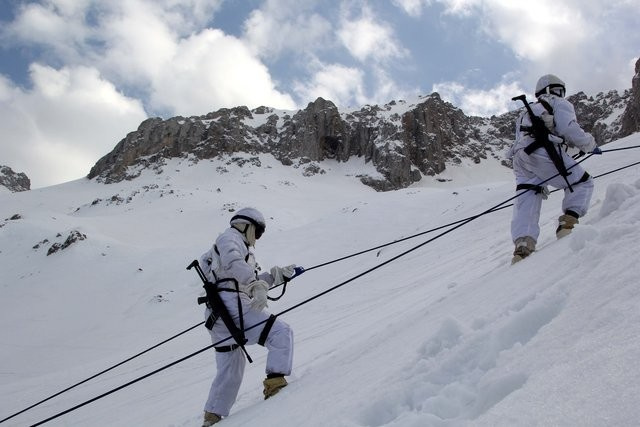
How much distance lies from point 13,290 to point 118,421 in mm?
19383

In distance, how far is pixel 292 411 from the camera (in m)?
3.18

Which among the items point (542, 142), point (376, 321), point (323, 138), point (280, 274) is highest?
point (323, 138)

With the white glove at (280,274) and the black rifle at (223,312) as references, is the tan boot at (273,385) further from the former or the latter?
the white glove at (280,274)

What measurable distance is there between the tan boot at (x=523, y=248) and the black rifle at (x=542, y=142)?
28.7 inches

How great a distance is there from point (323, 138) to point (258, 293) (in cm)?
7522

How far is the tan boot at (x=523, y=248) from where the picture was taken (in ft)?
14.6

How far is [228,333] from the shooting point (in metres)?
4.53

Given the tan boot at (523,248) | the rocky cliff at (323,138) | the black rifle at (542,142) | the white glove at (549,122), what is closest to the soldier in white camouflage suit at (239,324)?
the tan boot at (523,248)

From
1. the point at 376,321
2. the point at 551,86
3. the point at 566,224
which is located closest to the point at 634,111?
the point at 551,86

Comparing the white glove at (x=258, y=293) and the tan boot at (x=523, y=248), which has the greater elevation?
the white glove at (x=258, y=293)

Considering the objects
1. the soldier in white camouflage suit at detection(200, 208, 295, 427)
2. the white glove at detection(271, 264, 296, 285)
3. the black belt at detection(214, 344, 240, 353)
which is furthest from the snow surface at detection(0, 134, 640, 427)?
the white glove at detection(271, 264, 296, 285)

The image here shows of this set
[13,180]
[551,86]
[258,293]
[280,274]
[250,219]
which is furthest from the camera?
[13,180]

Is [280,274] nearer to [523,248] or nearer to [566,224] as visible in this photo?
[523,248]

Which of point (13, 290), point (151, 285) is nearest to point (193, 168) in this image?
point (13, 290)
